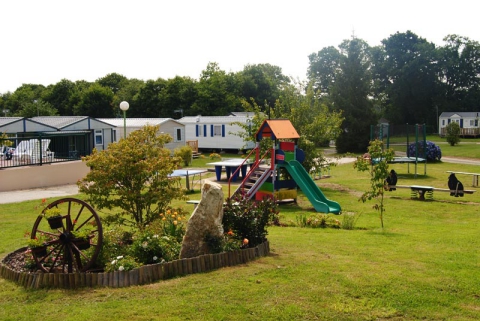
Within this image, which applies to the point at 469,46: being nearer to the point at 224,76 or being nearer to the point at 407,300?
the point at 224,76

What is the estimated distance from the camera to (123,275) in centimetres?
674

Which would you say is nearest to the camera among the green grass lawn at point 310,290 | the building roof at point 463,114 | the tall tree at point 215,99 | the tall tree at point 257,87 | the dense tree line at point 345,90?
the green grass lawn at point 310,290

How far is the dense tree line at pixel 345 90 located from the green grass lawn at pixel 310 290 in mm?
37324

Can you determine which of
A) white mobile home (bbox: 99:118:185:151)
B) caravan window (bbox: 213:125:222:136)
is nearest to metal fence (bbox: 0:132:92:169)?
white mobile home (bbox: 99:118:185:151)

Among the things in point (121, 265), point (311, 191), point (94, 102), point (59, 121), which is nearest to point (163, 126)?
point (59, 121)

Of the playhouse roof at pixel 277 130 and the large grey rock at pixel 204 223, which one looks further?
the playhouse roof at pixel 277 130

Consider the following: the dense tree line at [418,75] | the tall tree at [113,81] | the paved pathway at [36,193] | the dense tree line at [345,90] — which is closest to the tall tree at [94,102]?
the dense tree line at [345,90]

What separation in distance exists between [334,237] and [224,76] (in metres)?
52.0

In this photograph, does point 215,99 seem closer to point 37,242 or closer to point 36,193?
point 36,193

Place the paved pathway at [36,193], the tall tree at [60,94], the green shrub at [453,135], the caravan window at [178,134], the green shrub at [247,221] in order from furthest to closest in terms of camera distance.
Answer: the tall tree at [60,94] < the green shrub at [453,135] < the caravan window at [178,134] < the paved pathway at [36,193] < the green shrub at [247,221]

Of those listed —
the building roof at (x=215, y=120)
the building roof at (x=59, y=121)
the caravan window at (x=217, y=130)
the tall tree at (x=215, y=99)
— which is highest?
the tall tree at (x=215, y=99)

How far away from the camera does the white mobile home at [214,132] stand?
39906mm

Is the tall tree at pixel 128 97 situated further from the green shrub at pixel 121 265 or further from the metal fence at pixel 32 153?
the green shrub at pixel 121 265

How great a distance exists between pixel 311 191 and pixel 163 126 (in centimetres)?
2356
